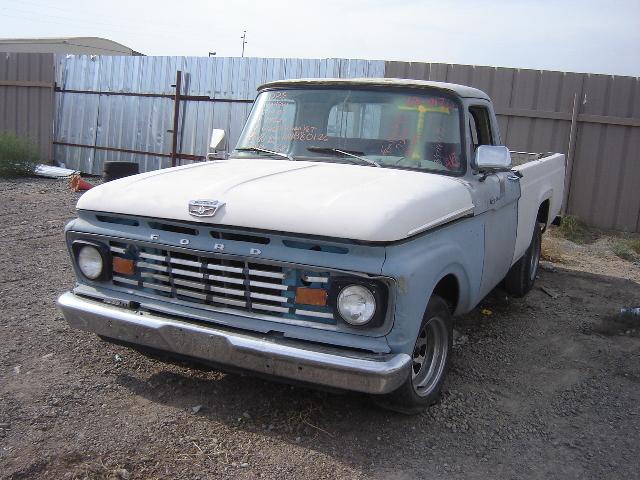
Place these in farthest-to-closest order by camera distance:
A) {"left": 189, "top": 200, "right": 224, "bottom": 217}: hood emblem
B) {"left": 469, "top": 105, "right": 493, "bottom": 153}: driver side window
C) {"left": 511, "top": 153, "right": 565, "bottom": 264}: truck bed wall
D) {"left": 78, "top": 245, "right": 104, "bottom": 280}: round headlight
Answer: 1. {"left": 511, "top": 153, "right": 565, "bottom": 264}: truck bed wall
2. {"left": 469, "top": 105, "right": 493, "bottom": 153}: driver side window
3. {"left": 78, "top": 245, "right": 104, "bottom": 280}: round headlight
4. {"left": 189, "top": 200, "right": 224, "bottom": 217}: hood emblem

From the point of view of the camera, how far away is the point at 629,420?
12.4 ft

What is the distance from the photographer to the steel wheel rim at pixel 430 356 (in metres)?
3.65

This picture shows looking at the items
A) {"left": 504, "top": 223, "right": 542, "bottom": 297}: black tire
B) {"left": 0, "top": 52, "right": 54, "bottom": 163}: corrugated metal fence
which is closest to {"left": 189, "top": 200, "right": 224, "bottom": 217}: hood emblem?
{"left": 504, "top": 223, "right": 542, "bottom": 297}: black tire

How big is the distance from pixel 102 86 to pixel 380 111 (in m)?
10.8

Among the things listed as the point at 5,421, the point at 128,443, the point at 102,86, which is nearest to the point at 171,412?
the point at 128,443

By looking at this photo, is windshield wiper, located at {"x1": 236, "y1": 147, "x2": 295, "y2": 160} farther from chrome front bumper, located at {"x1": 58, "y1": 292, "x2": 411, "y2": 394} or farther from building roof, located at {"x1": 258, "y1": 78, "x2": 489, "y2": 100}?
chrome front bumper, located at {"x1": 58, "y1": 292, "x2": 411, "y2": 394}

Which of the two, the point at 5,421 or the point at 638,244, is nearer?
the point at 5,421

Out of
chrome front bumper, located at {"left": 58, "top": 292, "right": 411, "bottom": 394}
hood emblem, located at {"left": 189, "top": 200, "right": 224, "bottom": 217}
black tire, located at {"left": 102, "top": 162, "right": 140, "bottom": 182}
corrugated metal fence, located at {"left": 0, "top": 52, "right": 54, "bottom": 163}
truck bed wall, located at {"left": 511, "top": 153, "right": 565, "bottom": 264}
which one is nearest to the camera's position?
chrome front bumper, located at {"left": 58, "top": 292, "right": 411, "bottom": 394}

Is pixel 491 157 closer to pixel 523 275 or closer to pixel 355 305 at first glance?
pixel 355 305

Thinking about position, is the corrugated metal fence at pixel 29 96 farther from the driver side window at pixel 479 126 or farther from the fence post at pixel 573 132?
the driver side window at pixel 479 126

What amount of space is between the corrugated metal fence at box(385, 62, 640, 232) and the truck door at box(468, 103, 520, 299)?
203 inches

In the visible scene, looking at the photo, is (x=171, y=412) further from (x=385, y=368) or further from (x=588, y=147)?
(x=588, y=147)

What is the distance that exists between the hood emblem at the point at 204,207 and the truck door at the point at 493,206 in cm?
166

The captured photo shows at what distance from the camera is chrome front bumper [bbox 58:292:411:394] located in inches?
118
